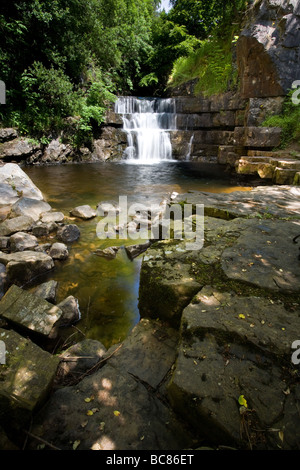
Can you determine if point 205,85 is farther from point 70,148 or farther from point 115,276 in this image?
point 115,276

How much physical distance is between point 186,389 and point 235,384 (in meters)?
0.26

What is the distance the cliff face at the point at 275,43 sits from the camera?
8.14m

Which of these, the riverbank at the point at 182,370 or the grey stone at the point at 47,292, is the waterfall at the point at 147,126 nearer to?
the grey stone at the point at 47,292

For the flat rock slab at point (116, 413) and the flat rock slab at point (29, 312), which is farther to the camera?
the flat rock slab at point (29, 312)

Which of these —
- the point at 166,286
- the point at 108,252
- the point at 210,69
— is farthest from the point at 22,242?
the point at 210,69

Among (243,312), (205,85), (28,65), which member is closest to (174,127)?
(205,85)

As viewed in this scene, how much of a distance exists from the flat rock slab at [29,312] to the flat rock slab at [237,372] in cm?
137

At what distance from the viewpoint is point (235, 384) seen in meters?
1.20

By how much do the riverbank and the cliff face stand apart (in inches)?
361

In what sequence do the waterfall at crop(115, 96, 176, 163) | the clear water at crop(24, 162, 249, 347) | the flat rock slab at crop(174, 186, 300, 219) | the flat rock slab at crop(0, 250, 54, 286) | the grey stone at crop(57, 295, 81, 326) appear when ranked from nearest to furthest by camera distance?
the grey stone at crop(57, 295, 81, 326)
the clear water at crop(24, 162, 249, 347)
the flat rock slab at crop(0, 250, 54, 286)
the flat rock slab at crop(174, 186, 300, 219)
the waterfall at crop(115, 96, 176, 163)

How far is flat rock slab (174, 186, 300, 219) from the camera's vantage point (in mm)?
3433

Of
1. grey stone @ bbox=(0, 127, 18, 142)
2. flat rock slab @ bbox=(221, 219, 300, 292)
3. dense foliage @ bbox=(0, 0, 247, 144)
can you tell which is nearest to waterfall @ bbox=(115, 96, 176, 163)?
dense foliage @ bbox=(0, 0, 247, 144)

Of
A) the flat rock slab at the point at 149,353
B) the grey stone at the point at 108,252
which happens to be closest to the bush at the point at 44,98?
the grey stone at the point at 108,252

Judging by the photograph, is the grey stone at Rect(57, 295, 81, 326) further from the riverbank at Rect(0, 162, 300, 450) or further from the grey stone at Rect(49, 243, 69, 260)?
the grey stone at Rect(49, 243, 69, 260)
